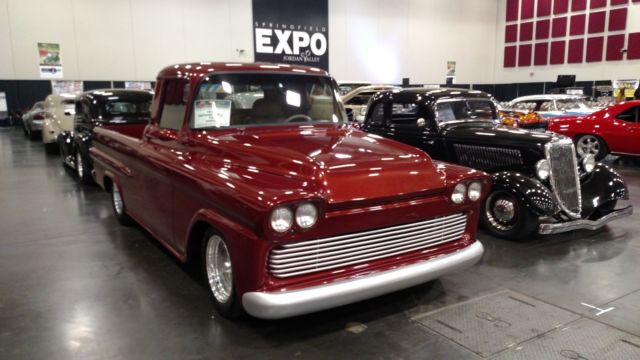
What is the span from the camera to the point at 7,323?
3189mm

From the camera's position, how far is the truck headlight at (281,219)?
2.53 meters

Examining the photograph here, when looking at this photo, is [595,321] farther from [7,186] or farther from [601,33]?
[601,33]

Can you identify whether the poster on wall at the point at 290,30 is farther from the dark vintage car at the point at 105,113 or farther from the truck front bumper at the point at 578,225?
the truck front bumper at the point at 578,225

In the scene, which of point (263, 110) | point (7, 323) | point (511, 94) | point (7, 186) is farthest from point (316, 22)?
point (7, 323)

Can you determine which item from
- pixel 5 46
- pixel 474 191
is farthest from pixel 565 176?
pixel 5 46

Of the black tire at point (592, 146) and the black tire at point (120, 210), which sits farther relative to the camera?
the black tire at point (592, 146)

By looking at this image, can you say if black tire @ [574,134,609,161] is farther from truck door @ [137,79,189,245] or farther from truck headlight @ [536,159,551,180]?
truck door @ [137,79,189,245]

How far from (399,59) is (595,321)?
23.3 metres

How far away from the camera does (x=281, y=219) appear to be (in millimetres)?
2557

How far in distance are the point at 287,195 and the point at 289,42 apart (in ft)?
66.1

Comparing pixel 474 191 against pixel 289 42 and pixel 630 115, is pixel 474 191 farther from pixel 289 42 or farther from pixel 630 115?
A: pixel 289 42

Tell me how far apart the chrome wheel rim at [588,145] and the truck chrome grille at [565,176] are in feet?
17.3

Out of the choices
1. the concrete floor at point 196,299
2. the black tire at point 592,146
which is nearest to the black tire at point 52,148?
the concrete floor at point 196,299

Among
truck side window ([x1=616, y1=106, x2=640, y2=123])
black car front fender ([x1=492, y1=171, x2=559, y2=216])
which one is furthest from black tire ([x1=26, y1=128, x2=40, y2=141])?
truck side window ([x1=616, y1=106, x2=640, y2=123])
